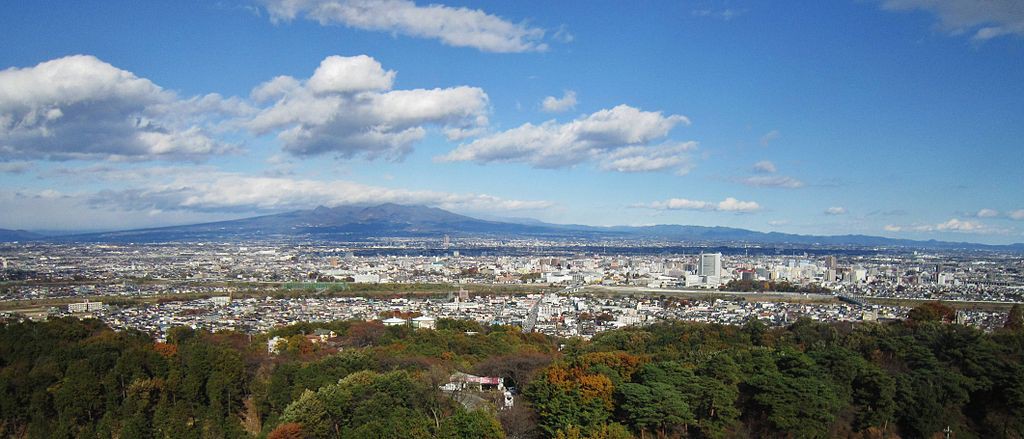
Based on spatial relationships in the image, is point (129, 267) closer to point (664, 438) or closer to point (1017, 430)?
point (664, 438)

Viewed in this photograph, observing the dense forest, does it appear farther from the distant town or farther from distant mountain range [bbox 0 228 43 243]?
distant mountain range [bbox 0 228 43 243]

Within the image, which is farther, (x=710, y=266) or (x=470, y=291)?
→ (x=710, y=266)

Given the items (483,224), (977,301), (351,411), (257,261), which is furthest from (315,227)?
(351,411)

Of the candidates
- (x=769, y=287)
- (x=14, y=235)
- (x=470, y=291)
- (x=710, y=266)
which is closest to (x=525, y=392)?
(x=470, y=291)

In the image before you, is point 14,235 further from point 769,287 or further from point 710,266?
point 769,287

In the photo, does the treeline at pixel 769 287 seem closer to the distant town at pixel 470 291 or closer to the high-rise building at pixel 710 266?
the distant town at pixel 470 291

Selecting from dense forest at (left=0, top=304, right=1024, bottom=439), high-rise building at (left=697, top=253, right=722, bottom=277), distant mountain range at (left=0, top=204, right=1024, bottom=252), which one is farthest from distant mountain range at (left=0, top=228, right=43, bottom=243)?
dense forest at (left=0, top=304, right=1024, bottom=439)
